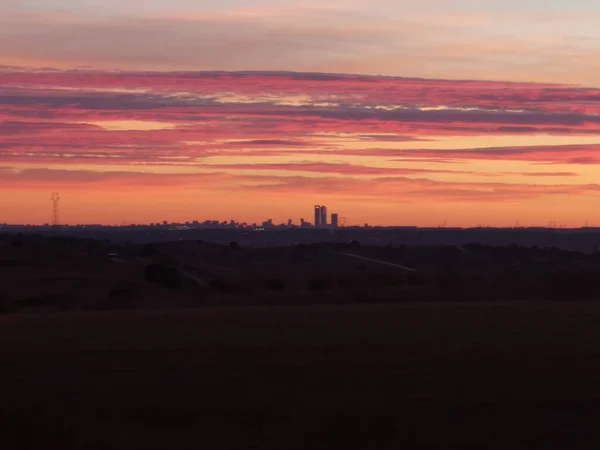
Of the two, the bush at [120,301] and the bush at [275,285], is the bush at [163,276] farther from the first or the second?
the bush at [120,301]

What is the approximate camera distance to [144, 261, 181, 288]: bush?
58.4 m

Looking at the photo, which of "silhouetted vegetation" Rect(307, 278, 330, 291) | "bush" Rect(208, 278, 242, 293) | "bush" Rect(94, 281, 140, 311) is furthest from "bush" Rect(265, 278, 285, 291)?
"bush" Rect(94, 281, 140, 311)

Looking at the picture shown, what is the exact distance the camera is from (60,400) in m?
17.5

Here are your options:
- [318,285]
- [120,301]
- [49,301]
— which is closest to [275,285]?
[318,285]

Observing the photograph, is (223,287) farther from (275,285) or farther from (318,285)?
(318,285)

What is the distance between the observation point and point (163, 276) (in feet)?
195

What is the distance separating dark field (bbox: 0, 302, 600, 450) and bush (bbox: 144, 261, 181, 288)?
84.5ft

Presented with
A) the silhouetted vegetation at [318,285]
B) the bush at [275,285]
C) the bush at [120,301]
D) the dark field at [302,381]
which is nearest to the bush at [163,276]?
the bush at [275,285]

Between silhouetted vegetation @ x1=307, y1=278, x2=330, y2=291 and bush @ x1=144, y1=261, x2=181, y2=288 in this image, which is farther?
bush @ x1=144, y1=261, x2=181, y2=288

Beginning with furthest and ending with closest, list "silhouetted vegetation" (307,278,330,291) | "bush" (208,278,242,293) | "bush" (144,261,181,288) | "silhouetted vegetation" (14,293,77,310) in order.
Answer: "bush" (144,261,181,288)
"bush" (208,278,242,293)
"silhouetted vegetation" (307,278,330,291)
"silhouetted vegetation" (14,293,77,310)

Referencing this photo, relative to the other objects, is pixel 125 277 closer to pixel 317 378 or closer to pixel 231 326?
pixel 231 326

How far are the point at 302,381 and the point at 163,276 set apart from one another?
1590 inches

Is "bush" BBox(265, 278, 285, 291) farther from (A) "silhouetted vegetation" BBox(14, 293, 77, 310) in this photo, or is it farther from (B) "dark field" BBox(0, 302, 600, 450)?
(B) "dark field" BBox(0, 302, 600, 450)

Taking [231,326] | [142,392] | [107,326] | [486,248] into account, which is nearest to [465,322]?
[231,326]
